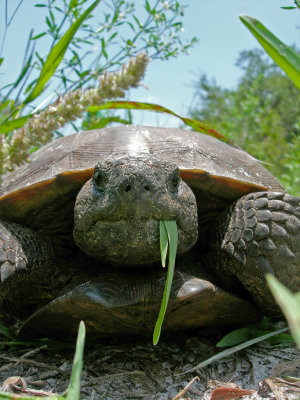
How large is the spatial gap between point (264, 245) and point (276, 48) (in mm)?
747

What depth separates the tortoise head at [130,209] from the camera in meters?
1.43

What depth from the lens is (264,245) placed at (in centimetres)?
164

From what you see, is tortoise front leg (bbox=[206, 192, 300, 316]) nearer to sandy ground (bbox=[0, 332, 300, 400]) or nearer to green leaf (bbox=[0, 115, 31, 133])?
sandy ground (bbox=[0, 332, 300, 400])

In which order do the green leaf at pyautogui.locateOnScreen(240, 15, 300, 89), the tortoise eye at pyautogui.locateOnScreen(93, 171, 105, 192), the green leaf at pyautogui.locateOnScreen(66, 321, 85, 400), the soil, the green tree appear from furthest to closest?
the green tree < the tortoise eye at pyautogui.locateOnScreen(93, 171, 105, 192) < the soil < the green leaf at pyautogui.locateOnScreen(240, 15, 300, 89) < the green leaf at pyautogui.locateOnScreen(66, 321, 85, 400)

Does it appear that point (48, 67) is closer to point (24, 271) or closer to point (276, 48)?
point (24, 271)

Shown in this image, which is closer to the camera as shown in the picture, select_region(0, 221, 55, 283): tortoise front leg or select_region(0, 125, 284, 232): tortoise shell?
select_region(0, 221, 55, 283): tortoise front leg

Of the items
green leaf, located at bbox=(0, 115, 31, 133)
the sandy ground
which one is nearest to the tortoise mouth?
the sandy ground

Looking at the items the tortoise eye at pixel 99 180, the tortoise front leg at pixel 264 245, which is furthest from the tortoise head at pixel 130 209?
the tortoise front leg at pixel 264 245

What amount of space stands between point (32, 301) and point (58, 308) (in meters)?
0.34

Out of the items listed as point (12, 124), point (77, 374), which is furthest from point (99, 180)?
point (77, 374)

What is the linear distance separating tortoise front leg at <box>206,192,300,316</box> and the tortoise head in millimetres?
217

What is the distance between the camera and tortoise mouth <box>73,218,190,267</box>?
1455 mm

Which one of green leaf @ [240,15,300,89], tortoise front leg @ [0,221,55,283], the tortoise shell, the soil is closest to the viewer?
green leaf @ [240,15,300,89]

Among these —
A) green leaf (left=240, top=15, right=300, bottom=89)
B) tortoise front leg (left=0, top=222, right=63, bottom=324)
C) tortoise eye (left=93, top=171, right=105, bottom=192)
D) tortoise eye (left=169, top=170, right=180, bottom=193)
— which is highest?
green leaf (left=240, top=15, right=300, bottom=89)
